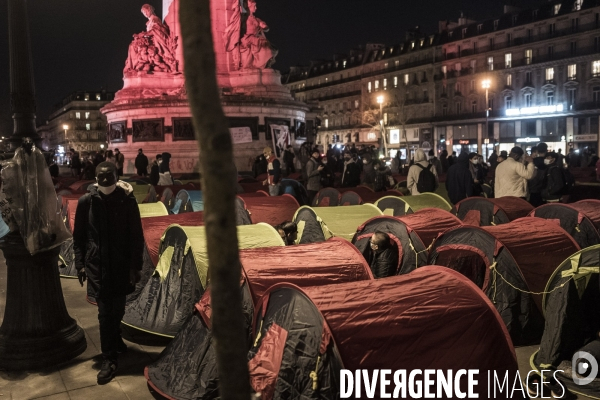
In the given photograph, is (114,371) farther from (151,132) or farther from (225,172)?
(151,132)

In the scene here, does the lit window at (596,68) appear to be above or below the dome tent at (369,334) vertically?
above

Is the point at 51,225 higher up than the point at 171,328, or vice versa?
Result: the point at 51,225

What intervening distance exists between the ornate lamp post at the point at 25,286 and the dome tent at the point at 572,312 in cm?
529

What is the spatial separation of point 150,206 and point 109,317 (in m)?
6.36

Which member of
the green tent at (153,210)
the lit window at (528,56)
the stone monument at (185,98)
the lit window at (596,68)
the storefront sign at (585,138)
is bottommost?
the green tent at (153,210)

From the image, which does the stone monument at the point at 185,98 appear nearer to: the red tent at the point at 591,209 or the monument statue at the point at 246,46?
the monument statue at the point at 246,46

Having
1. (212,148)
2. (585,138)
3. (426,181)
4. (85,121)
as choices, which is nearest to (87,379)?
(212,148)

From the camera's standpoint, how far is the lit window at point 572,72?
6438 cm

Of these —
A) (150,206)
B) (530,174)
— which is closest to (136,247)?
(150,206)

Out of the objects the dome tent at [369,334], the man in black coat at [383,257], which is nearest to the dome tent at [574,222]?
the man in black coat at [383,257]

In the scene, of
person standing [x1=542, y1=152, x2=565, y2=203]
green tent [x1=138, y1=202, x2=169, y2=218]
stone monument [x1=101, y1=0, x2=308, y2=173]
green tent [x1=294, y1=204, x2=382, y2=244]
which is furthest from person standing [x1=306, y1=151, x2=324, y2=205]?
stone monument [x1=101, y1=0, x2=308, y2=173]

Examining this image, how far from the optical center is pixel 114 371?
6219 millimetres

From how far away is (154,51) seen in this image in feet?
97.2

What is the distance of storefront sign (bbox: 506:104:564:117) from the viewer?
65.9 metres
